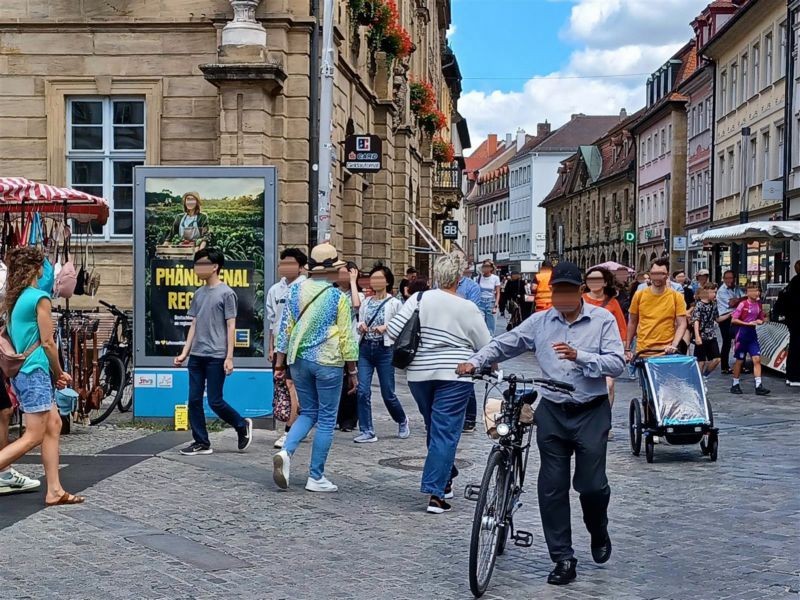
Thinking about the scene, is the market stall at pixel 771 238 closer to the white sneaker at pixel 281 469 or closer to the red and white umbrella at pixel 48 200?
the red and white umbrella at pixel 48 200

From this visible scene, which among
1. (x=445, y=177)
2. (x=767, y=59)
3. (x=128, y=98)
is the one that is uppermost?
(x=767, y=59)

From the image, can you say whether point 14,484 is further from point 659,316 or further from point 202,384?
point 659,316

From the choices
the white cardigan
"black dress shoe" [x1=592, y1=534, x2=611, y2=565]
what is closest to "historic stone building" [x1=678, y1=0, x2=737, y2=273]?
the white cardigan

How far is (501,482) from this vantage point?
6.88 metres

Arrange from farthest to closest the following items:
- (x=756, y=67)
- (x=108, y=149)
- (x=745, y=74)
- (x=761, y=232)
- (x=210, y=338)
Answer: (x=745, y=74) < (x=756, y=67) < (x=761, y=232) < (x=108, y=149) < (x=210, y=338)

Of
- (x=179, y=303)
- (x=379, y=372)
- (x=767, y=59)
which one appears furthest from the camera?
(x=767, y=59)

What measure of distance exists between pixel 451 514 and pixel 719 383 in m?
12.9

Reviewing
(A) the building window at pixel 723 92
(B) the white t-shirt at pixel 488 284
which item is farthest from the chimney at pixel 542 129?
(B) the white t-shirt at pixel 488 284

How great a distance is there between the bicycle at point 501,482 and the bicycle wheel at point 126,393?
25.1 ft

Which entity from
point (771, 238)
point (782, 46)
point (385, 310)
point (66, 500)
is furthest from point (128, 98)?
point (782, 46)

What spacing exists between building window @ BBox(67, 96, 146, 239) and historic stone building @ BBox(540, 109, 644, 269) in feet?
198

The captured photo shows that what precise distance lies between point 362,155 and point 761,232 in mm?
7247

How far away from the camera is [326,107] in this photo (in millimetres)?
17969

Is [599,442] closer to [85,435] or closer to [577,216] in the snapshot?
[85,435]
